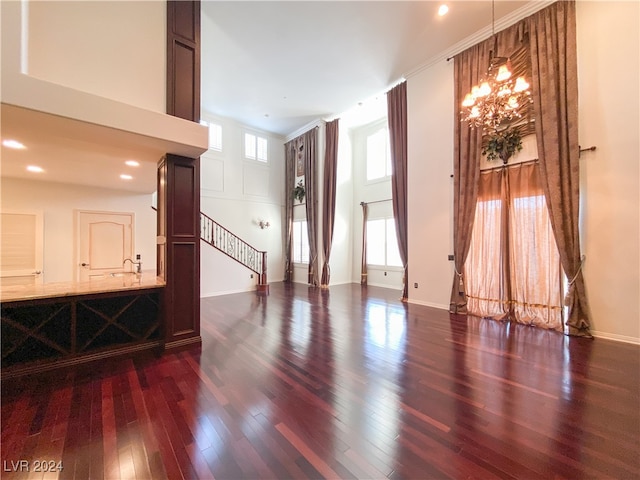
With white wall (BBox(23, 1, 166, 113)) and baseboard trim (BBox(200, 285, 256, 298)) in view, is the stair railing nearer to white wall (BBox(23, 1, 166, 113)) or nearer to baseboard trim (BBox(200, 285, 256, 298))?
baseboard trim (BBox(200, 285, 256, 298))

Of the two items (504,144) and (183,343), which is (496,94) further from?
(183,343)

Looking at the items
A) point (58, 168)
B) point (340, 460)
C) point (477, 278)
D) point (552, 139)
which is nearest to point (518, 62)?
point (552, 139)

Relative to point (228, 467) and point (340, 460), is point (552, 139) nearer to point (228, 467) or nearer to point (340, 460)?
point (340, 460)

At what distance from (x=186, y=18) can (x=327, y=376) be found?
199 inches

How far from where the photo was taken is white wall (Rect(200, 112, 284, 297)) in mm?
7402

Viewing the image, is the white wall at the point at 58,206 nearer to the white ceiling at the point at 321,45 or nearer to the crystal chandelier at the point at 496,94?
the white ceiling at the point at 321,45

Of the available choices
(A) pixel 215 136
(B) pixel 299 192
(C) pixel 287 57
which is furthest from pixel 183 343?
(A) pixel 215 136

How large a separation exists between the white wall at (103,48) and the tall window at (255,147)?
5.75 meters

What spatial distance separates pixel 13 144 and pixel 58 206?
2667 millimetres

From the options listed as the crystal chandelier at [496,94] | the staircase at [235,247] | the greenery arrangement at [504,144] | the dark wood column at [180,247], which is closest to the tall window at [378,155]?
the greenery arrangement at [504,144]

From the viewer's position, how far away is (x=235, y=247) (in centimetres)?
831

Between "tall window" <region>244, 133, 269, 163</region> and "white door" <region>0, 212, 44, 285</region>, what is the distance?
18.8 feet

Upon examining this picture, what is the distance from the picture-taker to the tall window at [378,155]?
335 inches

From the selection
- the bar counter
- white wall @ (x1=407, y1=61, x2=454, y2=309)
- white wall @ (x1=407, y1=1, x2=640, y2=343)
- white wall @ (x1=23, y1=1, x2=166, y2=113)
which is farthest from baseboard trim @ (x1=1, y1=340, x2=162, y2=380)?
white wall @ (x1=407, y1=1, x2=640, y2=343)
